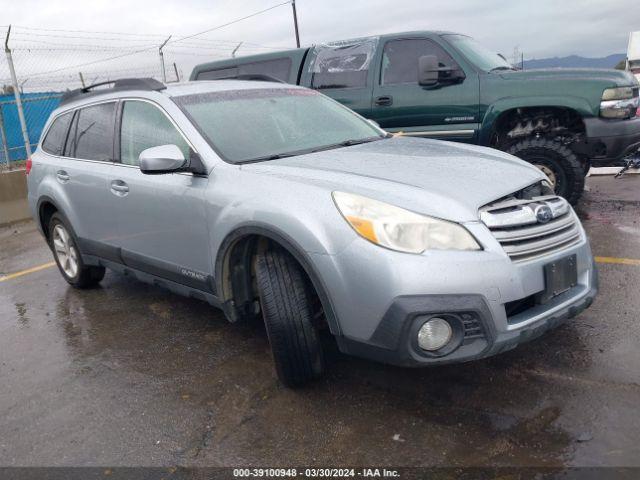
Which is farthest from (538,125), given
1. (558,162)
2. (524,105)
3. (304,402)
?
(304,402)

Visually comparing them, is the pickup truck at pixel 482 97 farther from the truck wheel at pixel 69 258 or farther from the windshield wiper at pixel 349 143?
the truck wheel at pixel 69 258

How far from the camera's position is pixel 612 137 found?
541 cm

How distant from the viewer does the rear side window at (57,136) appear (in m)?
4.76

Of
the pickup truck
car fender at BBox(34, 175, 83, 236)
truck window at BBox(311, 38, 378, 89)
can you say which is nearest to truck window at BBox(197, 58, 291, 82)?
the pickup truck

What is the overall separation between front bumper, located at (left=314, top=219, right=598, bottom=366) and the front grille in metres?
0.06

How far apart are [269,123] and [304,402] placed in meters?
1.76

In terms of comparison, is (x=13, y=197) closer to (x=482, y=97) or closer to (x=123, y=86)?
(x=123, y=86)

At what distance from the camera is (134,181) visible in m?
3.75

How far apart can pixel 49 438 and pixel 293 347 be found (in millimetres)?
1283

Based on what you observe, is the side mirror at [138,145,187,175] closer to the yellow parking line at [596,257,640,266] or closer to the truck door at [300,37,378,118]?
the yellow parking line at [596,257,640,266]

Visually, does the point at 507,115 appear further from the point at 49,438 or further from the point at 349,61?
the point at 49,438

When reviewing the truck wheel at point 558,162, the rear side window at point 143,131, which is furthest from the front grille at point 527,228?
the truck wheel at point 558,162

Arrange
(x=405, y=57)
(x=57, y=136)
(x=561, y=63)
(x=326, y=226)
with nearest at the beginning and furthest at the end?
1. (x=326, y=226)
2. (x=57, y=136)
3. (x=405, y=57)
4. (x=561, y=63)

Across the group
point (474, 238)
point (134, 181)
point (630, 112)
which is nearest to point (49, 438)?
point (134, 181)
